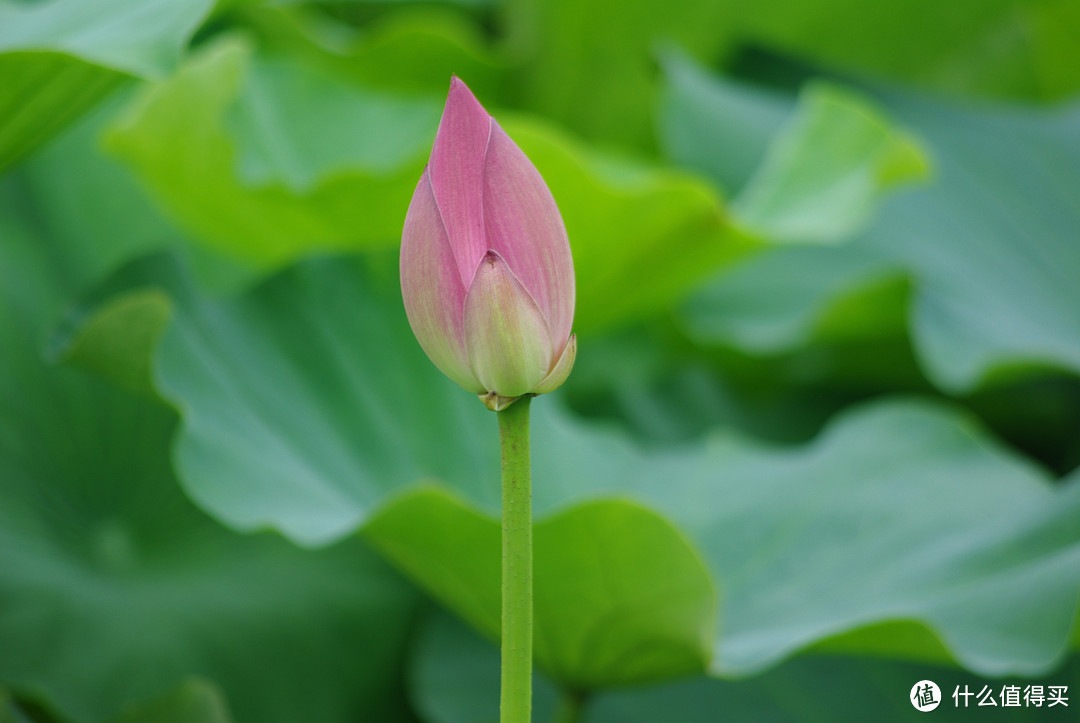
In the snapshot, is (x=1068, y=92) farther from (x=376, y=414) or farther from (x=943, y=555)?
(x=376, y=414)

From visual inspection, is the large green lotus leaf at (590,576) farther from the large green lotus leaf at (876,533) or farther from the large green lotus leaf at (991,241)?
the large green lotus leaf at (991,241)

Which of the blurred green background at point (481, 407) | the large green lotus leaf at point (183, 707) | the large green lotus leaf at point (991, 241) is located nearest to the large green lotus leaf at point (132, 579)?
the blurred green background at point (481, 407)

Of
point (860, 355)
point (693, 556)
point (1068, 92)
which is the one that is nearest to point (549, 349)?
point (693, 556)

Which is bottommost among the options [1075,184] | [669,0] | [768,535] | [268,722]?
[268,722]

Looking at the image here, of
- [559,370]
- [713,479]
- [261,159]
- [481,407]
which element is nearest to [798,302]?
[713,479]

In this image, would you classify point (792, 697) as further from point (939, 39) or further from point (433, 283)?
point (939, 39)

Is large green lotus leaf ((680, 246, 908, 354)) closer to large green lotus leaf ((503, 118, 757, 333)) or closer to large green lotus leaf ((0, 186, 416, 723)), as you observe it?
large green lotus leaf ((503, 118, 757, 333))
